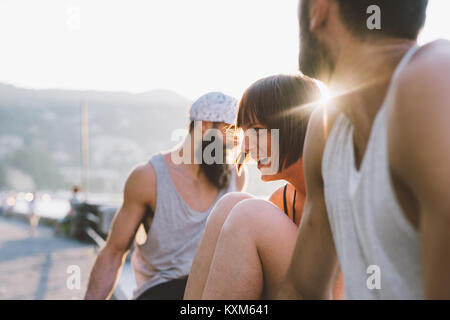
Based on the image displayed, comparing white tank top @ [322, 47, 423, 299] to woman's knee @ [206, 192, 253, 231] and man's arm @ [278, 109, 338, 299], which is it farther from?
woman's knee @ [206, 192, 253, 231]

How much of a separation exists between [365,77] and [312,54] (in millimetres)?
241

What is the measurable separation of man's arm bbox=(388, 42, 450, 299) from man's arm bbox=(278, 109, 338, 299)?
0.40 m

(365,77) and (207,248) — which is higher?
(365,77)

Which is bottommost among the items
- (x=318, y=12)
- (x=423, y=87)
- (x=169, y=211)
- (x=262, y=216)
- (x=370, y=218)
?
(x=169, y=211)

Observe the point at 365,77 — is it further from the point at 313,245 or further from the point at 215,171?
the point at 215,171

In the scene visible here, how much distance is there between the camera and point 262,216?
5.79 ft

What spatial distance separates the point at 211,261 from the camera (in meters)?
1.90

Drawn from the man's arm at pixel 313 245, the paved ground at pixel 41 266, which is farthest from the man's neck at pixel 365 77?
the paved ground at pixel 41 266

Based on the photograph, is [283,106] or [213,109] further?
[213,109]

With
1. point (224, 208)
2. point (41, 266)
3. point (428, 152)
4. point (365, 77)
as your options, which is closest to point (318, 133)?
point (365, 77)

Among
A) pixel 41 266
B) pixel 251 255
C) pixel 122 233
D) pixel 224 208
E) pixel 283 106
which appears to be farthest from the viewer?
pixel 41 266

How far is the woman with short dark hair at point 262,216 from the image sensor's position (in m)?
1.71

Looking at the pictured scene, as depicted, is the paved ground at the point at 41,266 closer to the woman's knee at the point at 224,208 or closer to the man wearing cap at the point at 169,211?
the man wearing cap at the point at 169,211
